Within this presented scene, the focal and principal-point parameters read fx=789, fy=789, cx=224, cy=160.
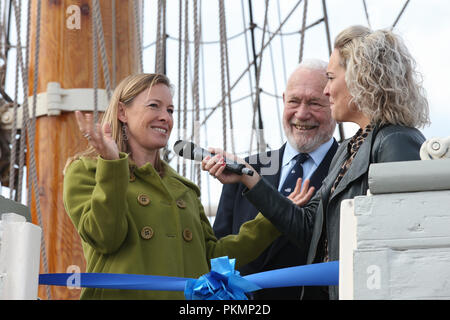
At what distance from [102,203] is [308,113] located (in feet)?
3.88

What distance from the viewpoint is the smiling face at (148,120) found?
2693 mm

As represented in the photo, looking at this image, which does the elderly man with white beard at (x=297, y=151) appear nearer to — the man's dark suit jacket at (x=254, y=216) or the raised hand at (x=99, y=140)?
the man's dark suit jacket at (x=254, y=216)

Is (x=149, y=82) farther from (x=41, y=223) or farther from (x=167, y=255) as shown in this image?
(x=41, y=223)

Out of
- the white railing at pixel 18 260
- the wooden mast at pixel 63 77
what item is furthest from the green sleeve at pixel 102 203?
the wooden mast at pixel 63 77

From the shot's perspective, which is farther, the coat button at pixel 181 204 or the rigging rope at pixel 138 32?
the rigging rope at pixel 138 32

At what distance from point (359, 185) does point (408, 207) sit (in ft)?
2.51

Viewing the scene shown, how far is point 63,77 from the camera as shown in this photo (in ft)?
12.1

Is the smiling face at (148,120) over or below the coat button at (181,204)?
over

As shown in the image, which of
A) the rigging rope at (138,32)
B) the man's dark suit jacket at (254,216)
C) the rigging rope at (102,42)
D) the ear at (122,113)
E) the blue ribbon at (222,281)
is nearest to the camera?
the blue ribbon at (222,281)

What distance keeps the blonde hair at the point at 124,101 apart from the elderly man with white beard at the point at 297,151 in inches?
17.7

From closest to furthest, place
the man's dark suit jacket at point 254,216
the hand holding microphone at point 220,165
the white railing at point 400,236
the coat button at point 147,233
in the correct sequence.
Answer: the white railing at point 400,236 → the coat button at point 147,233 → the hand holding microphone at point 220,165 → the man's dark suit jacket at point 254,216

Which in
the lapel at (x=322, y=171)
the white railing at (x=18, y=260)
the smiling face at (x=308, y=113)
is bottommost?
the white railing at (x=18, y=260)

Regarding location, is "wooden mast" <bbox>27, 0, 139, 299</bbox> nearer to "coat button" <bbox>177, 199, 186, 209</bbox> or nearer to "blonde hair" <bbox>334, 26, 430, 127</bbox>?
"coat button" <bbox>177, 199, 186, 209</bbox>
